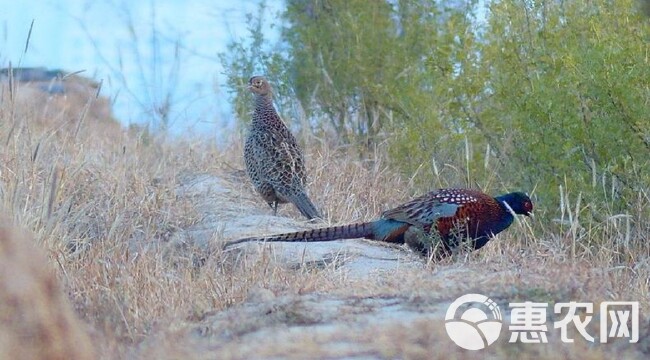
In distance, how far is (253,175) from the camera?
8.73 metres

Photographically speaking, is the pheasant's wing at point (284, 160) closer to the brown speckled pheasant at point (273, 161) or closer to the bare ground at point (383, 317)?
the brown speckled pheasant at point (273, 161)

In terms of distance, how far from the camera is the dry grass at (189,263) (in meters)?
4.07

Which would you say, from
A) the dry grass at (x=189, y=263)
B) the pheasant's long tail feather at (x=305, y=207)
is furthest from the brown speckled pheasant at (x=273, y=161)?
the dry grass at (x=189, y=263)

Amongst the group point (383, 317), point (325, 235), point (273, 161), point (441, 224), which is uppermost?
point (273, 161)

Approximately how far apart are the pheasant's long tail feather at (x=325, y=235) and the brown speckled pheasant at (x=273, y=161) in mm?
1392

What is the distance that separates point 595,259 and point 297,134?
17.1 feet

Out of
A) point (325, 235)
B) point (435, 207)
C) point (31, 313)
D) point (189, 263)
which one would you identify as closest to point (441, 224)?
point (435, 207)

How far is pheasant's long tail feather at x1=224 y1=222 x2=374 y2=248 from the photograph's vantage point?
22.1 ft

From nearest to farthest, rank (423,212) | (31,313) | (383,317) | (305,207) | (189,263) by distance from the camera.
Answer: (31,313) → (383,317) → (189,263) → (423,212) → (305,207)

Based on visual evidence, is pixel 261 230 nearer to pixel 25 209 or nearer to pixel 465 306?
pixel 25 209

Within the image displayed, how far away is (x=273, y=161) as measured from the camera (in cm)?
862

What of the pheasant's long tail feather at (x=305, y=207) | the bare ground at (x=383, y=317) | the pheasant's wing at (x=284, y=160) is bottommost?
the bare ground at (x=383, y=317)

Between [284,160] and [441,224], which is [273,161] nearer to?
[284,160]

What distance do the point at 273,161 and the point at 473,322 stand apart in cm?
457
